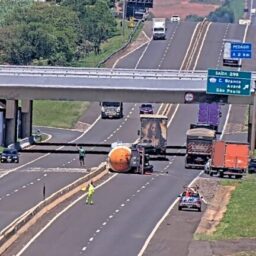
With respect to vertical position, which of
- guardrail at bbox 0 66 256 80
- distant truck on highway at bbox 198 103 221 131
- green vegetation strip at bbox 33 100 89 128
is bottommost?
green vegetation strip at bbox 33 100 89 128

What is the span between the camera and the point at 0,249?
51906 mm

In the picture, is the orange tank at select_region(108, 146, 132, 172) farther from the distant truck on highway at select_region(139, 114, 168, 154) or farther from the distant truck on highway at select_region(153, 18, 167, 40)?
the distant truck on highway at select_region(153, 18, 167, 40)

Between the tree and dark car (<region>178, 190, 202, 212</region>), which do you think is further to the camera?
the tree

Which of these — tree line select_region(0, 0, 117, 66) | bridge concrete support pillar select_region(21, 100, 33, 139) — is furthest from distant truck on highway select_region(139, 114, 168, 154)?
tree line select_region(0, 0, 117, 66)

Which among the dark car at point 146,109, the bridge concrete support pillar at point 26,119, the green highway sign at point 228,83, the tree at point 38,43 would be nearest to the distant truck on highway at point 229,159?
the green highway sign at point 228,83

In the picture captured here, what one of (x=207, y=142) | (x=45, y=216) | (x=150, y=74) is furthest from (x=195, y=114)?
(x=45, y=216)

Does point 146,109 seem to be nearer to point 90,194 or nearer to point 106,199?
point 106,199

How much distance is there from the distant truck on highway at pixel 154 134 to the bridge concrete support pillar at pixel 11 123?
1469 centimetres

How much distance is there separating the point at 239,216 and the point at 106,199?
10.1 meters

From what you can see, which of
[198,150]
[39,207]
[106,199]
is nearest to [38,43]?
[198,150]

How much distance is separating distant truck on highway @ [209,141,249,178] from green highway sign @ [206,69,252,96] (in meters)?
14.8

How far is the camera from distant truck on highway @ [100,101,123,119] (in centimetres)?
13700

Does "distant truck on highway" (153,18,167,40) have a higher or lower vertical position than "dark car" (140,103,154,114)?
higher

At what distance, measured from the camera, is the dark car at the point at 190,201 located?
69.2m
